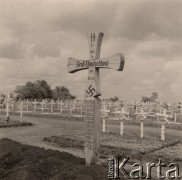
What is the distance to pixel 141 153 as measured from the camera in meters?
11.0

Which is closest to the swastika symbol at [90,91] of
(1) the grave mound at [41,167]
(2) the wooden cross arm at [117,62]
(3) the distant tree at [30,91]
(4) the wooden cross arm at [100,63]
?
(4) the wooden cross arm at [100,63]

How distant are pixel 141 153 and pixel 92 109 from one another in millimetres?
3616

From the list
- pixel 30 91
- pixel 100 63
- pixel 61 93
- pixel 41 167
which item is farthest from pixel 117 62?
pixel 61 93

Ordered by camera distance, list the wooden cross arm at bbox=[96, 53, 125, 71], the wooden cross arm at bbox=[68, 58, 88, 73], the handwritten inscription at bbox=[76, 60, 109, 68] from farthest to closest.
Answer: the wooden cross arm at bbox=[68, 58, 88, 73]
the handwritten inscription at bbox=[76, 60, 109, 68]
the wooden cross arm at bbox=[96, 53, 125, 71]

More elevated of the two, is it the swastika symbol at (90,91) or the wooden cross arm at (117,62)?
the wooden cross arm at (117,62)

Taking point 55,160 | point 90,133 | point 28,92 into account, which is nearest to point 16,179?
point 55,160

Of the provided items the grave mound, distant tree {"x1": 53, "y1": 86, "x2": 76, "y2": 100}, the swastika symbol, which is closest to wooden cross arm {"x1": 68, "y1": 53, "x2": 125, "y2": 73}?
the swastika symbol

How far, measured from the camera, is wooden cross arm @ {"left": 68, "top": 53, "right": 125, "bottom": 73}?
Answer: 24.8 ft

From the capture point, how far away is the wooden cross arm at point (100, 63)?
24.8ft

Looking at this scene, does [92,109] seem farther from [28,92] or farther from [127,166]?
[28,92]

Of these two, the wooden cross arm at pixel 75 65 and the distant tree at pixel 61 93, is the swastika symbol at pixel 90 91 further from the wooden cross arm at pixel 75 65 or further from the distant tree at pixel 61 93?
the distant tree at pixel 61 93

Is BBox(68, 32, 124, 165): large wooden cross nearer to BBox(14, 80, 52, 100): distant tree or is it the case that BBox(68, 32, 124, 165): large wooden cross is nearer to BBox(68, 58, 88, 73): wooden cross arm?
BBox(68, 58, 88, 73): wooden cross arm

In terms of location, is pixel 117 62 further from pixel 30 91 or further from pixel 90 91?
pixel 30 91

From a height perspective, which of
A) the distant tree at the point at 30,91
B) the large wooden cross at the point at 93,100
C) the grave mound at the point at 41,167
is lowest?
the grave mound at the point at 41,167
